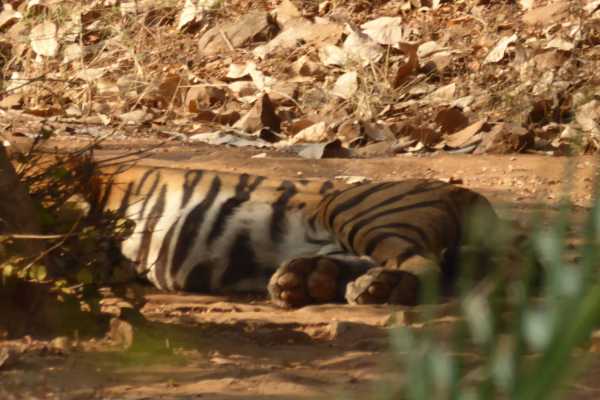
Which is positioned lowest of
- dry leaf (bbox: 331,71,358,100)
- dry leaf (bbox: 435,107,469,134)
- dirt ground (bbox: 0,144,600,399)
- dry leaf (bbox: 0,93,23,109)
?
dirt ground (bbox: 0,144,600,399)

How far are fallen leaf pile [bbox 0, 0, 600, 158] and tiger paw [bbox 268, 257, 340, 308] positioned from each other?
2.72 m

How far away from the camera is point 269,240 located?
518cm

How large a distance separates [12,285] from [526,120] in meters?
5.07

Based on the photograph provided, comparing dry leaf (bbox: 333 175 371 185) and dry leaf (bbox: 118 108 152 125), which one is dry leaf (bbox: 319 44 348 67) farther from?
dry leaf (bbox: 333 175 371 185)

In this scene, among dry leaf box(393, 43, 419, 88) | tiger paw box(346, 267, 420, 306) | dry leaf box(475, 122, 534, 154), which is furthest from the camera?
dry leaf box(393, 43, 419, 88)

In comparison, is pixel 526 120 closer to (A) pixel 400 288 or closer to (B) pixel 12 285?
(A) pixel 400 288

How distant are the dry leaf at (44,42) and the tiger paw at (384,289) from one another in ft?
19.5

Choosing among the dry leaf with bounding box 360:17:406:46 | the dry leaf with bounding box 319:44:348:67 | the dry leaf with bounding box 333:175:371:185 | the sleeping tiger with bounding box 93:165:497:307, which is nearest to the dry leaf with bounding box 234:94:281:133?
the dry leaf with bounding box 319:44:348:67

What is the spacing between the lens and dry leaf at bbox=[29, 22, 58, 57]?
9.60m

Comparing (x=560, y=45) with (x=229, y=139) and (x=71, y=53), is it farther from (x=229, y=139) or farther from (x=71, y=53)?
(x=71, y=53)

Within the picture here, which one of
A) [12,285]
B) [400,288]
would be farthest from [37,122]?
[12,285]

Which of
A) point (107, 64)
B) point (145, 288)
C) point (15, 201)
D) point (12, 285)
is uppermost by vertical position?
point (107, 64)

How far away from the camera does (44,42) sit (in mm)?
9773

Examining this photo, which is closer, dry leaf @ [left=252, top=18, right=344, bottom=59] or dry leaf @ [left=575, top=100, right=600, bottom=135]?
dry leaf @ [left=575, top=100, right=600, bottom=135]
